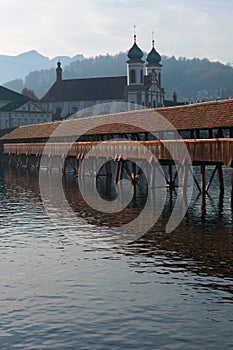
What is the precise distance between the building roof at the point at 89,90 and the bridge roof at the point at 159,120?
84.7 meters

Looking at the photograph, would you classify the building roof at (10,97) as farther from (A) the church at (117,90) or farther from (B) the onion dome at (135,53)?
(B) the onion dome at (135,53)

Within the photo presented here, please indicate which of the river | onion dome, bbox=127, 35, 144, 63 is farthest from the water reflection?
onion dome, bbox=127, 35, 144, 63

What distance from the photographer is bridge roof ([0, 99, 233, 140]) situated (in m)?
41.7

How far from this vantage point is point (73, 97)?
165375 mm

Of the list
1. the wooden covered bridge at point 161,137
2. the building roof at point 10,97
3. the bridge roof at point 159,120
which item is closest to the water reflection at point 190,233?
the wooden covered bridge at point 161,137

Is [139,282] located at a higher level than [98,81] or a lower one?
lower

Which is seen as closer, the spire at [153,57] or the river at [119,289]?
the river at [119,289]

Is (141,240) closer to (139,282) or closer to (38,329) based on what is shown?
(139,282)

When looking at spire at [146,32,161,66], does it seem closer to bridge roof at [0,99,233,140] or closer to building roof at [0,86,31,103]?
building roof at [0,86,31,103]

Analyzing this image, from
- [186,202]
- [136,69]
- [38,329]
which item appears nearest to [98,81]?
[136,69]

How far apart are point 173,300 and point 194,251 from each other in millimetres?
6766

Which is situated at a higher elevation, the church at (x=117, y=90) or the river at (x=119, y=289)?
the church at (x=117, y=90)

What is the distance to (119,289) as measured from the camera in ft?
67.1

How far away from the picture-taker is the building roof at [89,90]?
159 metres
